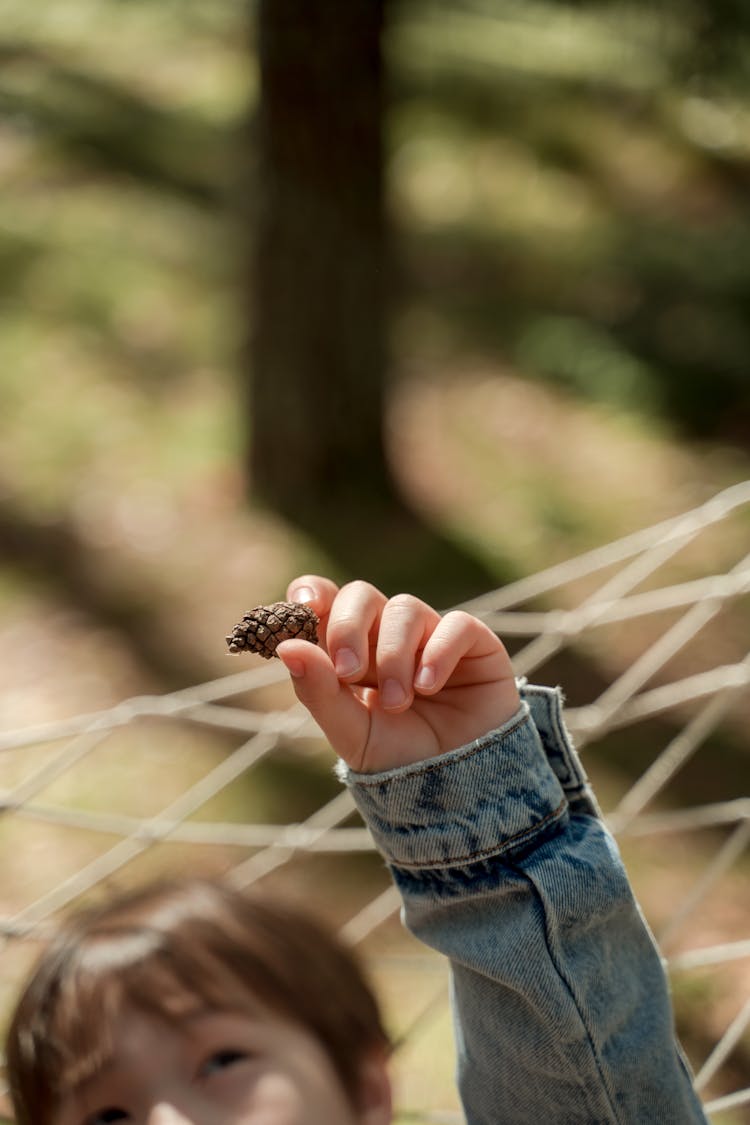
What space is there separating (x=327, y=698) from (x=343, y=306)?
176 centimetres

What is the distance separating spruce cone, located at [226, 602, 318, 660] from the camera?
0.65 m

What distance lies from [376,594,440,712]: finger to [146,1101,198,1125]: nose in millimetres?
226

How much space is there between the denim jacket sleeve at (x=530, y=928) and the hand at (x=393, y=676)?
0.02 meters

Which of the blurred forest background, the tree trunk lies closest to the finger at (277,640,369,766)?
the blurred forest background

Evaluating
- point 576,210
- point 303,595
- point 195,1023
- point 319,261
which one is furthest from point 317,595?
point 576,210

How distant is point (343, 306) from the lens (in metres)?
2.34

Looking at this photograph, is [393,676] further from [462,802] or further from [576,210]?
[576,210]

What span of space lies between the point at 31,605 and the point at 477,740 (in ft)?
5.39

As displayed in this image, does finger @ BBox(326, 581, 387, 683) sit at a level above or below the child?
above

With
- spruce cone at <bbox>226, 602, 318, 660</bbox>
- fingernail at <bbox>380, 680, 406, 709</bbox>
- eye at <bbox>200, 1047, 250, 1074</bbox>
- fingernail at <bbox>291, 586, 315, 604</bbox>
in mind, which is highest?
fingernail at <bbox>291, 586, 315, 604</bbox>

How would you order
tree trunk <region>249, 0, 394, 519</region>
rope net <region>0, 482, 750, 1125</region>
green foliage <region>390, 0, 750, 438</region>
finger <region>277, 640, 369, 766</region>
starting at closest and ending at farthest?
finger <region>277, 640, 369, 766</region> < rope net <region>0, 482, 750, 1125</region> < tree trunk <region>249, 0, 394, 519</region> < green foliage <region>390, 0, 750, 438</region>

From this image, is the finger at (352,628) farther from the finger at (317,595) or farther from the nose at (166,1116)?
the nose at (166,1116)

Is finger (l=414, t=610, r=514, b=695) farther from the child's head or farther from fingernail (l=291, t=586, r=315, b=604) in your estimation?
the child's head

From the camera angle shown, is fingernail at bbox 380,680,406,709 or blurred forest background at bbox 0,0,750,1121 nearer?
fingernail at bbox 380,680,406,709
